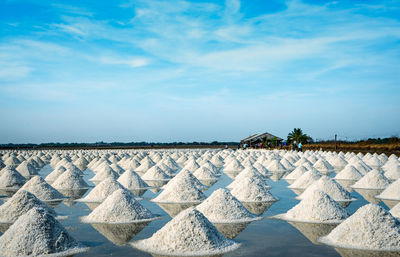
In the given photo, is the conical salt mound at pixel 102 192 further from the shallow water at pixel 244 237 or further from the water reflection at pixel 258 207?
the water reflection at pixel 258 207

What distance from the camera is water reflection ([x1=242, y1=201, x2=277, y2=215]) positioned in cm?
948

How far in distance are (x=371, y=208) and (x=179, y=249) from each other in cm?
315

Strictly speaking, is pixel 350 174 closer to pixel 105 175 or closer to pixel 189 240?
pixel 105 175

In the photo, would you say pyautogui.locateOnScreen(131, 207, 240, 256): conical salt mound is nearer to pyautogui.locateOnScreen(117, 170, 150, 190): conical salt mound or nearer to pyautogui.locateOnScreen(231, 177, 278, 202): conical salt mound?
pyautogui.locateOnScreen(231, 177, 278, 202): conical salt mound

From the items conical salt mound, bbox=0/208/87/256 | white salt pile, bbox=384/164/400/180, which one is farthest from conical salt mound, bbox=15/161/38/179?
white salt pile, bbox=384/164/400/180

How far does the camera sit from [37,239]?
19.9ft

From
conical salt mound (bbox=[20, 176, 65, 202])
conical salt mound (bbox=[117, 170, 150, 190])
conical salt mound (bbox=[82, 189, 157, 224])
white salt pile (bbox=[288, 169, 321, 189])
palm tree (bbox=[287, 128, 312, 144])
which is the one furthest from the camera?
palm tree (bbox=[287, 128, 312, 144])

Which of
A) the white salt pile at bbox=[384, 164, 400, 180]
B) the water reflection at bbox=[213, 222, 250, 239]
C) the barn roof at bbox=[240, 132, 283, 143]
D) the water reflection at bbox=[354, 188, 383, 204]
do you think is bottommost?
the water reflection at bbox=[213, 222, 250, 239]

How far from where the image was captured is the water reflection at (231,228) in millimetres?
7199

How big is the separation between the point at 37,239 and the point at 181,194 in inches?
207

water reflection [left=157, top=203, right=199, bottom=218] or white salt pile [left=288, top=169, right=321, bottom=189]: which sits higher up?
white salt pile [left=288, top=169, right=321, bottom=189]

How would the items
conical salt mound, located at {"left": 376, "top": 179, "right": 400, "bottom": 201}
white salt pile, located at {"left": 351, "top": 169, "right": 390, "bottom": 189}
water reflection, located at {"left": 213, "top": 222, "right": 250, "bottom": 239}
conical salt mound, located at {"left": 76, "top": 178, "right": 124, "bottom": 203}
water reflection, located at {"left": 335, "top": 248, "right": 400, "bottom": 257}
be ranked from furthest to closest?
white salt pile, located at {"left": 351, "top": 169, "right": 390, "bottom": 189}, conical salt mound, located at {"left": 76, "top": 178, "right": 124, "bottom": 203}, conical salt mound, located at {"left": 376, "top": 179, "right": 400, "bottom": 201}, water reflection, located at {"left": 213, "top": 222, "right": 250, "bottom": 239}, water reflection, located at {"left": 335, "top": 248, "right": 400, "bottom": 257}

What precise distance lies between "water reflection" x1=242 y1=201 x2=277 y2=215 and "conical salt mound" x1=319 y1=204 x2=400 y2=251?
274 centimetres

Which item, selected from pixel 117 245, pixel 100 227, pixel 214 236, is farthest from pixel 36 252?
pixel 214 236
